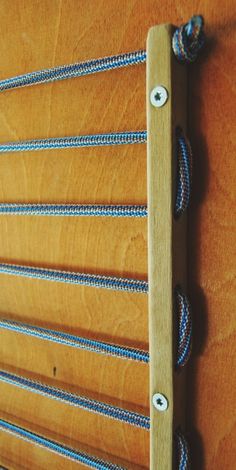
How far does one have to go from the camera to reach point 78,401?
442mm

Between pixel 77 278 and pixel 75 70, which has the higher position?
pixel 75 70

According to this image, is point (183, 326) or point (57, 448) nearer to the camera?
point (183, 326)

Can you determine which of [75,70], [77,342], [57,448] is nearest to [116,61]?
[75,70]

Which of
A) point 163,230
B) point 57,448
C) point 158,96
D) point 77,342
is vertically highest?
point 158,96

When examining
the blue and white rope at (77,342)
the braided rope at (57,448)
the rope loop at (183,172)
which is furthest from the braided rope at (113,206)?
the braided rope at (57,448)

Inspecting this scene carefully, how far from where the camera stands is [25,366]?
1.67 ft

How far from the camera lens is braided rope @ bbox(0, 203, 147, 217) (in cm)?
38

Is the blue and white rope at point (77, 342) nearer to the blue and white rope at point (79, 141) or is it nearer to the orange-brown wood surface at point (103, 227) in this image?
the orange-brown wood surface at point (103, 227)

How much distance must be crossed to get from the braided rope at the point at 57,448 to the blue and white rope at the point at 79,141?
32cm

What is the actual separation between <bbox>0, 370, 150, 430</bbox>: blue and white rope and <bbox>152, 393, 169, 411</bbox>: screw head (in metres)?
0.04

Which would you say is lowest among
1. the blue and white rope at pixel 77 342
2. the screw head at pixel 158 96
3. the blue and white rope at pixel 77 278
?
the blue and white rope at pixel 77 342

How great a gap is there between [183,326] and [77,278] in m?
0.12

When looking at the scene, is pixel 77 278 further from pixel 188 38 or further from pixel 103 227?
pixel 188 38

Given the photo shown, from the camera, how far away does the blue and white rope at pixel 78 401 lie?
40 centimetres
